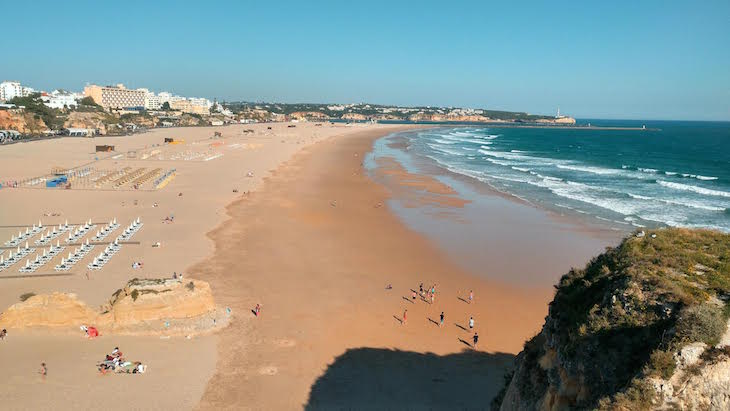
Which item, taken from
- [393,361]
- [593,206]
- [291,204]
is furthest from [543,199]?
[393,361]

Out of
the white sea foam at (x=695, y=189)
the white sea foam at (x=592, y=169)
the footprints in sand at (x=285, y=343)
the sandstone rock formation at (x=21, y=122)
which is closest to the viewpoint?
the footprints in sand at (x=285, y=343)

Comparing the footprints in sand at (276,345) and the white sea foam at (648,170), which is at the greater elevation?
the white sea foam at (648,170)

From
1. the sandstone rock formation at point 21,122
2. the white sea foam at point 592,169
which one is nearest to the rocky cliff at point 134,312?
the white sea foam at point 592,169

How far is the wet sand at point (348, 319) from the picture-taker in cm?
1246

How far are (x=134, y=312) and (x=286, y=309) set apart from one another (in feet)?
16.0

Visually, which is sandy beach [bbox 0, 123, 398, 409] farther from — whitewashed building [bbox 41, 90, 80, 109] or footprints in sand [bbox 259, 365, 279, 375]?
whitewashed building [bbox 41, 90, 80, 109]

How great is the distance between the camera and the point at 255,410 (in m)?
11.5

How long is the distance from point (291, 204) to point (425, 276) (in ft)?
51.8

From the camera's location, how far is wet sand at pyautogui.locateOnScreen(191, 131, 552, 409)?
40.9 ft

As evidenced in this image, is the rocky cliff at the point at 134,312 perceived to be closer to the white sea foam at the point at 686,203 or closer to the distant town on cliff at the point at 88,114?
the white sea foam at the point at 686,203

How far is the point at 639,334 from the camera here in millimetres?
6309

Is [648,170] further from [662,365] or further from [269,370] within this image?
[662,365]

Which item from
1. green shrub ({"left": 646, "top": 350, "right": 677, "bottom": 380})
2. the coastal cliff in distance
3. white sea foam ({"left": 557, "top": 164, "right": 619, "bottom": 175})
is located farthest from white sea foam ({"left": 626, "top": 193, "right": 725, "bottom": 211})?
green shrub ({"left": 646, "top": 350, "right": 677, "bottom": 380})

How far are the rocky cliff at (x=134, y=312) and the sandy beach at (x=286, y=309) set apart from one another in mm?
406
